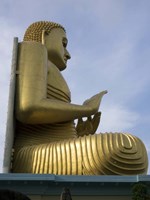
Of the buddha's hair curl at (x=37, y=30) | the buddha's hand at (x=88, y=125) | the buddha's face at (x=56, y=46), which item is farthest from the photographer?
the buddha's face at (x=56, y=46)

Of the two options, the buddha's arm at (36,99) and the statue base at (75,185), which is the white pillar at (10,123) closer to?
the buddha's arm at (36,99)

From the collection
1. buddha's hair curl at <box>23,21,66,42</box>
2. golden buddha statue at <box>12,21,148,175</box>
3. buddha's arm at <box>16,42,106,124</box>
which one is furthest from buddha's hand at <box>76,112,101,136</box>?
buddha's hair curl at <box>23,21,66,42</box>

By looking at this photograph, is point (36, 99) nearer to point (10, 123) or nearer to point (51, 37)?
point (10, 123)

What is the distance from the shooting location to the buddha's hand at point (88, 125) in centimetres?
933

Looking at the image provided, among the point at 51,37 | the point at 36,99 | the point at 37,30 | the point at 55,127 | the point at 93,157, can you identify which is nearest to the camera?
the point at 93,157

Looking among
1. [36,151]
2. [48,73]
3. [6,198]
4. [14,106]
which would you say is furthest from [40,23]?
[6,198]

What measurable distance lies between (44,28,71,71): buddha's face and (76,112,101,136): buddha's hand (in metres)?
1.92

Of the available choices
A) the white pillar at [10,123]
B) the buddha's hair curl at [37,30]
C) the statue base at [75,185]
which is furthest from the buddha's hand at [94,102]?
the statue base at [75,185]

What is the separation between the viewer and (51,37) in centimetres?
997

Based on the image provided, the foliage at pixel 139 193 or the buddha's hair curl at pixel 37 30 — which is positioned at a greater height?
the buddha's hair curl at pixel 37 30

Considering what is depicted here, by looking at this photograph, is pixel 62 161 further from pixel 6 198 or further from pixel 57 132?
pixel 6 198

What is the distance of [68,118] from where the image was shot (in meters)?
8.43

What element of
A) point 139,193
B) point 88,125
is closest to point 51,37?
point 88,125

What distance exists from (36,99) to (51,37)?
8.21 feet
